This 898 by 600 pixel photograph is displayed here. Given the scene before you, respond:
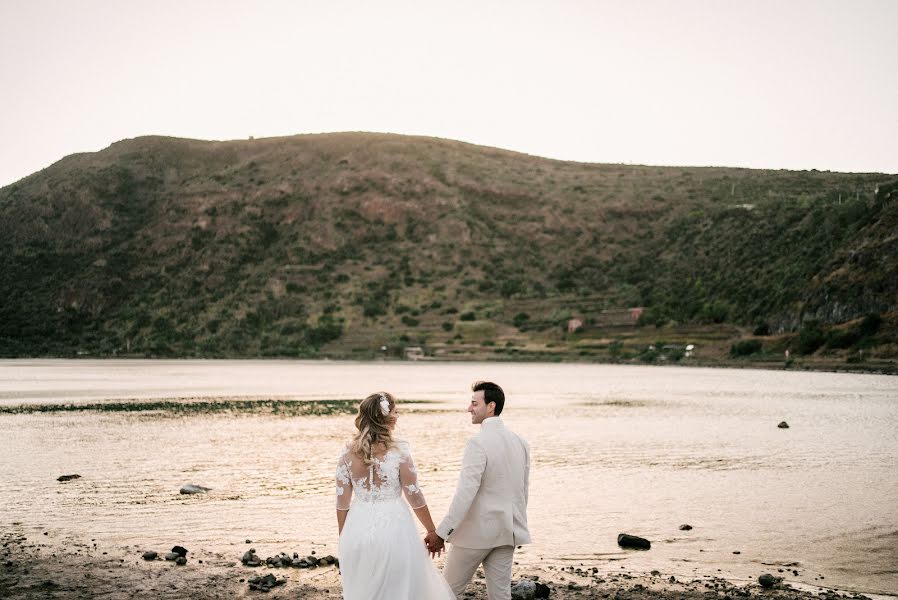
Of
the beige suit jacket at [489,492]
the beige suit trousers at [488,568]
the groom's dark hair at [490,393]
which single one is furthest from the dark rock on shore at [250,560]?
the groom's dark hair at [490,393]

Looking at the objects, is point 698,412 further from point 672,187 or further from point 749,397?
point 672,187

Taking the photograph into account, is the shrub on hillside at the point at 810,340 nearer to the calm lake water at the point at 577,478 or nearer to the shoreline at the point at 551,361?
the shoreline at the point at 551,361

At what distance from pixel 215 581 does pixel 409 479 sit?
17.2 ft

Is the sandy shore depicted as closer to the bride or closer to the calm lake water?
the calm lake water

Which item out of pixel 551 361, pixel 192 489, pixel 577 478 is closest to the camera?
pixel 192 489

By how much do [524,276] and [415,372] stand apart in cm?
5310

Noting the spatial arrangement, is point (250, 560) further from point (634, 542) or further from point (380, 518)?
point (380, 518)

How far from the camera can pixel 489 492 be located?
26.9 feet

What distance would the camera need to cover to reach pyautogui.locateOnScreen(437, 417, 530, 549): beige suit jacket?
26.4ft

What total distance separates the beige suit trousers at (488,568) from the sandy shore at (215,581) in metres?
2.63

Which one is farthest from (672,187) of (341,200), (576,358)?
(576,358)

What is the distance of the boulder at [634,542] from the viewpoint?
14.2 meters

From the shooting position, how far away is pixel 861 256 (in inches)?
3364

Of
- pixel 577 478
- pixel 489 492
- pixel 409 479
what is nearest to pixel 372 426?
pixel 409 479
